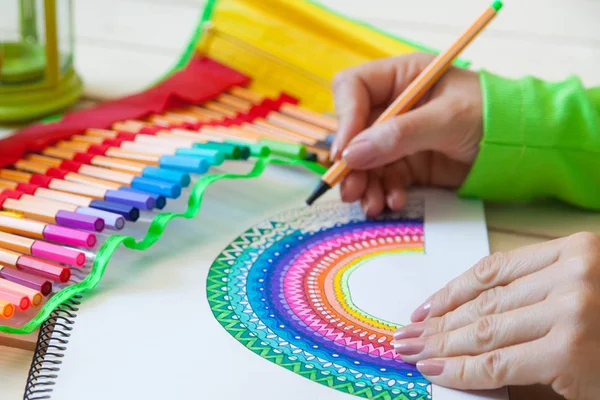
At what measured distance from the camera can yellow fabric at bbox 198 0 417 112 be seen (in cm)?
89

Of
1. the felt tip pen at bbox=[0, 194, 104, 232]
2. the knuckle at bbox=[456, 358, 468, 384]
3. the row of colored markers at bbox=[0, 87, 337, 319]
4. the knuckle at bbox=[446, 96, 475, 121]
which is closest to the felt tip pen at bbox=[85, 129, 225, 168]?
the row of colored markers at bbox=[0, 87, 337, 319]

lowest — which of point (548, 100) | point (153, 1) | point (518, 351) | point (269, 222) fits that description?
point (518, 351)

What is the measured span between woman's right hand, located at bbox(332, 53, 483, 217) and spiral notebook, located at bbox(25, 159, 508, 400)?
0.03m

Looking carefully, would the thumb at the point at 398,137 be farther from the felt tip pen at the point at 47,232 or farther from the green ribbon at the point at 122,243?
the felt tip pen at the point at 47,232

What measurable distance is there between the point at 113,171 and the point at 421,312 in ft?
1.00

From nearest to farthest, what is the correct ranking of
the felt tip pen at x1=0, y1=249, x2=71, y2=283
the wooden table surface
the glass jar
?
the felt tip pen at x1=0, y1=249, x2=71, y2=283 → the glass jar → the wooden table surface

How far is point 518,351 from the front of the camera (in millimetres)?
451

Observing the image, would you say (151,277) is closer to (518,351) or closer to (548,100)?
(518,351)

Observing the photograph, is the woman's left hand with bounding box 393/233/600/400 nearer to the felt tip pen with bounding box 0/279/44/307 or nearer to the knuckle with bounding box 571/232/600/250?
the knuckle with bounding box 571/232/600/250

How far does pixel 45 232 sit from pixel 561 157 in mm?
444

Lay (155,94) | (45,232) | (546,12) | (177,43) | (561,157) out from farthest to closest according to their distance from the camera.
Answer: (546,12), (177,43), (155,94), (561,157), (45,232)

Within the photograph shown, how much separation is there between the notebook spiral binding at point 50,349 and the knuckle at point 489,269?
28 cm

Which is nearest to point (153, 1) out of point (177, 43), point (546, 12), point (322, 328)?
point (177, 43)

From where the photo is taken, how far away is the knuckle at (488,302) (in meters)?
0.49
